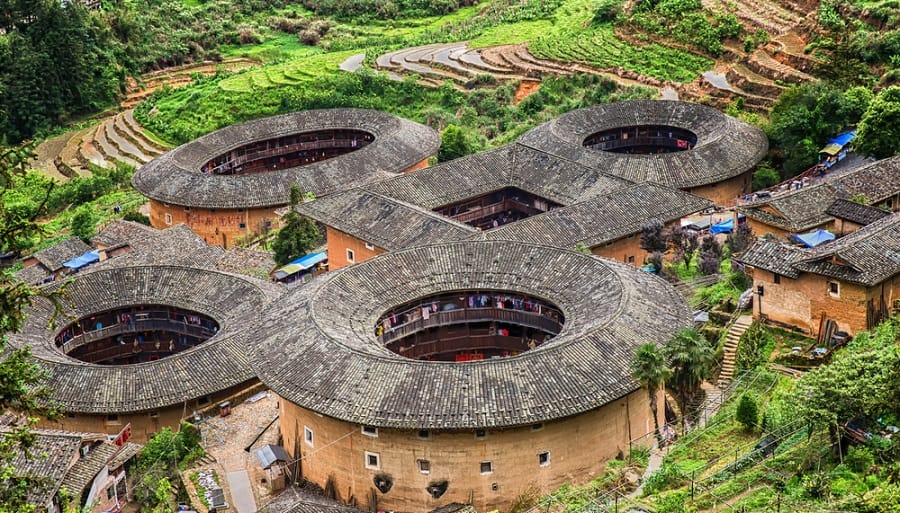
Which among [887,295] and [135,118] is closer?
[887,295]

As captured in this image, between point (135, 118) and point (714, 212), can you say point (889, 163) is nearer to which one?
point (714, 212)

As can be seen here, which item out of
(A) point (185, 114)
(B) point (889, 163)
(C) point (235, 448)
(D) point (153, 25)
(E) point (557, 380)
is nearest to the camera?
(E) point (557, 380)

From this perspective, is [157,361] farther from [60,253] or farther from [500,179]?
[500,179]

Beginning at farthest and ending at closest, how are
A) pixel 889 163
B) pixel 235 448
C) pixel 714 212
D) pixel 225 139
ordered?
pixel 225 139 → pixel 714 212 → pixel 889 163 → pixel 235 448

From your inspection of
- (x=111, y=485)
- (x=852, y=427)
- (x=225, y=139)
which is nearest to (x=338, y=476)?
(x=111, y=485)

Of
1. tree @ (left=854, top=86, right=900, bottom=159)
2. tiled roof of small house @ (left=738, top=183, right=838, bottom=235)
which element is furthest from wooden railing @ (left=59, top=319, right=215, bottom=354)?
tree @ (left=854, top=86, right=900, bottom=159)

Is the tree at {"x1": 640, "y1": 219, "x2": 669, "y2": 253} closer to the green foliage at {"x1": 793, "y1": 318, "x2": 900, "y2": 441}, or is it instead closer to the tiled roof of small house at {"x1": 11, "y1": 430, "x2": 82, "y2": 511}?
the green foliage at {"x1": 793, "y1": 318, "x2": 900, "y2": 441}

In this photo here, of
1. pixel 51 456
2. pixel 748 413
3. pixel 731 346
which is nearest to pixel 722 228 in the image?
pixel 731 346
